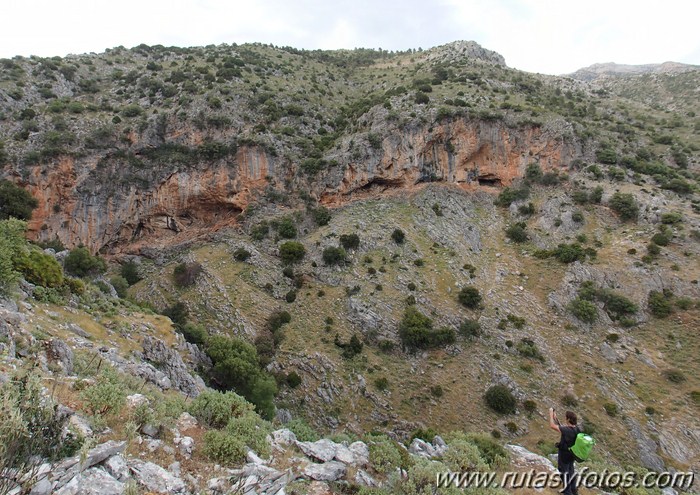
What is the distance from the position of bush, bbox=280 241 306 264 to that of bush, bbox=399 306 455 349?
1323cm

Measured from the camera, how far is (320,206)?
146 ft

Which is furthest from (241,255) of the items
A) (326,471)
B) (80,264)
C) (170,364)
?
(326,471)

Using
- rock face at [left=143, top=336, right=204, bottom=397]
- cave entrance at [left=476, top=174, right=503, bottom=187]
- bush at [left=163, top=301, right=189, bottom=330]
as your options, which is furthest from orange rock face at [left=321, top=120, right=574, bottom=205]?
rock face at [left=143, top=336, right=204, bottom=397]

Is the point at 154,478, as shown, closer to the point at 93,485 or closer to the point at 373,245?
the point at 93,485

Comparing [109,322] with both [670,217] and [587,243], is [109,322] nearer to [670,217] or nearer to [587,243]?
[587,243]

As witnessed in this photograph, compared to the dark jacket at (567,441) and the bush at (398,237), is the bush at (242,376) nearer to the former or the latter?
the dark jacket at (567,441)

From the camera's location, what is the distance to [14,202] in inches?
1336

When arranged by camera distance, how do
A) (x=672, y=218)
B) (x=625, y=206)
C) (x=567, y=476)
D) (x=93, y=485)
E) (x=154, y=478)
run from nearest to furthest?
(x=93, y=485) → (x=154, y=478) → (x=567, y=476) → (x=672, y=218) → (x=625, y=206)

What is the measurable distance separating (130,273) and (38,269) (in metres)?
18.9

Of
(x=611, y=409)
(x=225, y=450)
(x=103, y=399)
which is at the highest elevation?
(x=103, y=399)

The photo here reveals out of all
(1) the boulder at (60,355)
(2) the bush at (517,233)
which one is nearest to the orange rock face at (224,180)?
(2) the bush at (517,233)

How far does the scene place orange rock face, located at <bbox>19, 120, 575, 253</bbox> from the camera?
3872cm

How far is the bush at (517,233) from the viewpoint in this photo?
131ft

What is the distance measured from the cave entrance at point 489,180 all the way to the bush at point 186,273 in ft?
116
